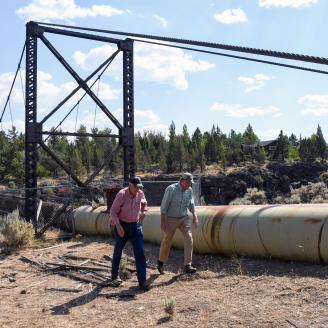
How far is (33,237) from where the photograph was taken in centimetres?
1366

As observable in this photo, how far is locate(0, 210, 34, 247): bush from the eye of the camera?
12414 mm

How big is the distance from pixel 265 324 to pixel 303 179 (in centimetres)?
6884

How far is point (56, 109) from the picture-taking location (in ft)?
50.9

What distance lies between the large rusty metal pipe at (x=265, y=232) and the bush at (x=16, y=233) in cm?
422

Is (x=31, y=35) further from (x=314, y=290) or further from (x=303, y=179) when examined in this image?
(x=303, y=179)

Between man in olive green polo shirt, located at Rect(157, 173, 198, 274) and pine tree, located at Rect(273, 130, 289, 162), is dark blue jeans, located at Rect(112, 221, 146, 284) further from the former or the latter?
pine tree, located at Rect(273, 130, 289, 162)

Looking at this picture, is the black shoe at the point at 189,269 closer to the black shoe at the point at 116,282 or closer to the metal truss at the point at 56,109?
the black shoe at the point at 116,282

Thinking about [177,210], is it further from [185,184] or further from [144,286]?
[144,286]

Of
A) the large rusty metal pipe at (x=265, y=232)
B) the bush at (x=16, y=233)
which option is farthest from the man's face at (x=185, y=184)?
the bush at (x=16, y=233)

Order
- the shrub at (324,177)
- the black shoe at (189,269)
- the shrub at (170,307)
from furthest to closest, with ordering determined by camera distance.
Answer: the shrub at (324,177) < the black shoe at (189,269) < the shrub at (170,307)

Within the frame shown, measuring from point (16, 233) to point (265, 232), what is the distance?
6504 millimetres

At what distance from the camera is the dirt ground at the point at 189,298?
5.86 metres

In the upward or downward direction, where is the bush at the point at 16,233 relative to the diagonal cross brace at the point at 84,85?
downward

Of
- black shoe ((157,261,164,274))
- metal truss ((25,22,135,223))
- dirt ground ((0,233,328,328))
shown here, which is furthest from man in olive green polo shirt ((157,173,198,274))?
metal truss ((25,22,135,223))
